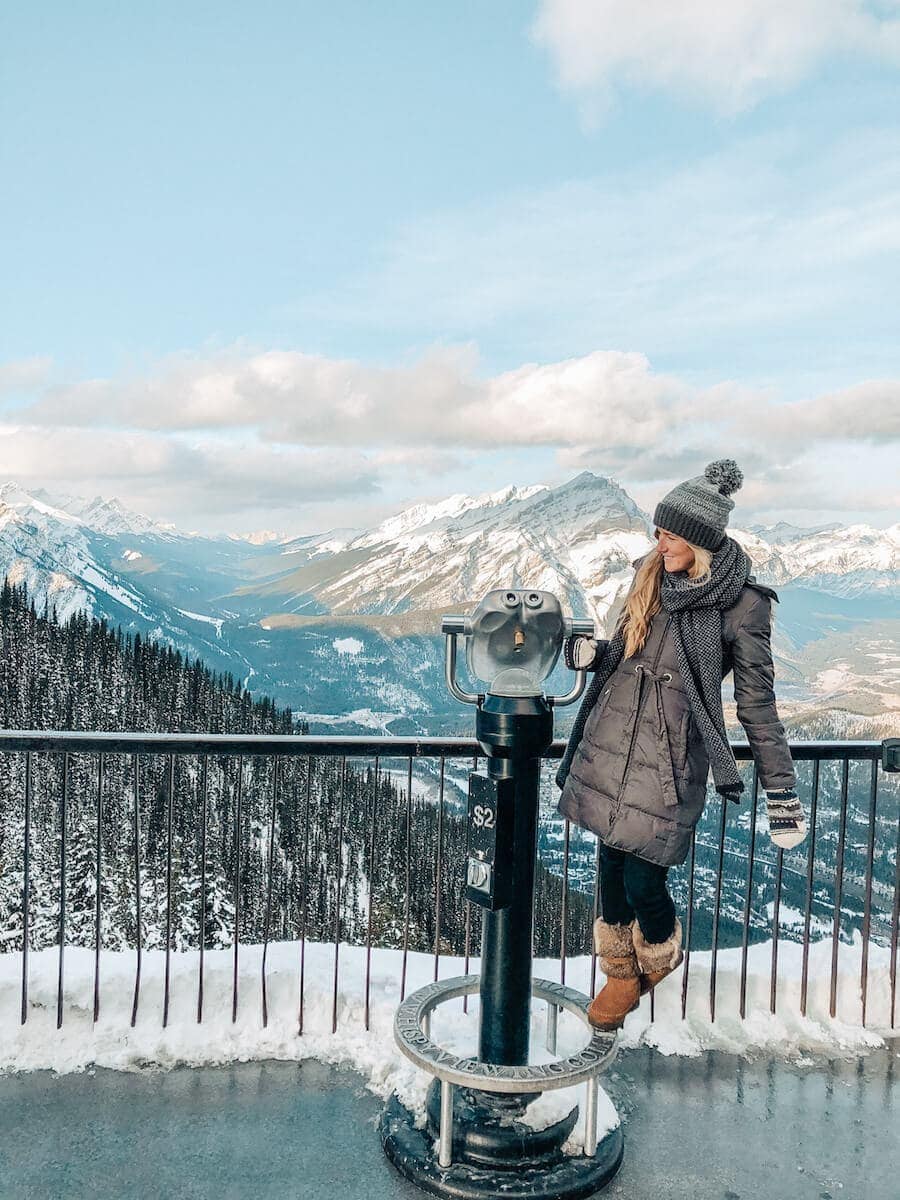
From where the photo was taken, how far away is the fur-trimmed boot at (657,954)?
10.2 feet

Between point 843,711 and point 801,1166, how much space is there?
204 meters

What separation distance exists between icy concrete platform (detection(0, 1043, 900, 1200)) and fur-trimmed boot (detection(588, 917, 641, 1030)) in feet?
1.50

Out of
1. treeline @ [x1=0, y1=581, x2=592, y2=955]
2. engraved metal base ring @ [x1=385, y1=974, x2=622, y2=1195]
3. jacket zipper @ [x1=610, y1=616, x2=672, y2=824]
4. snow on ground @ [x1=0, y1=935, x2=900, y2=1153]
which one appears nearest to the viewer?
engraved metal base ring @ [x1=385, y1=974, x2=622, y2=1195]

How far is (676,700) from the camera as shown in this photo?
2.93 meters

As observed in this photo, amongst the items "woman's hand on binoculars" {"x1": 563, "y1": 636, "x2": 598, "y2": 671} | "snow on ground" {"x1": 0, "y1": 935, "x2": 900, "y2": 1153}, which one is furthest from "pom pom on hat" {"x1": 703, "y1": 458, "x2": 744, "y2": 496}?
"snow on ground" {"x1": 0, "y1": 935, "x2": 900, "y2": 1153}

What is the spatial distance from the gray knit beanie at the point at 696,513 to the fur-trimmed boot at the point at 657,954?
4.40 feet

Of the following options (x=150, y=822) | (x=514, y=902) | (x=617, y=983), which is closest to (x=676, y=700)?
(x=514, y=902)

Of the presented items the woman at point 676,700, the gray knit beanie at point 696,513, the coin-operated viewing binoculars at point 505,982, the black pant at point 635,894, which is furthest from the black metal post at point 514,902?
the gray knit beanie at point 696,513

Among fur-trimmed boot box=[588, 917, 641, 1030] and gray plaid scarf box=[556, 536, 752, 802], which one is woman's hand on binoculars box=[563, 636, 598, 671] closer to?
gray plaid scarf box=[556, 536, 752, 802]

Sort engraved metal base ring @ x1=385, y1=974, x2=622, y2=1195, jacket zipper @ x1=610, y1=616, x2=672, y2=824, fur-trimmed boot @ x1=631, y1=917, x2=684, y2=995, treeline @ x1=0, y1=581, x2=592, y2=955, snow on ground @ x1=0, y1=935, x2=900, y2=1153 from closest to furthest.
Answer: engraved metal base ring @ x1=385, y1=974, x2=622, y2=1195 < jacket zipper @ x1=610, y1=616, x2=672, y2=824 < fur-trimmed boot @ x1=631, y1=917, x2=684, y2=995 < snow on ground @ x1=0, y1=935, x2=900, y2=1153 < treeline @ x1=0, y1=581, x2=592, y2=955

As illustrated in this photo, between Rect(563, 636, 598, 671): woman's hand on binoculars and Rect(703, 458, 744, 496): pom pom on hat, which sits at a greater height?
Rect(703, 458, 744, 496): pom pom on hat

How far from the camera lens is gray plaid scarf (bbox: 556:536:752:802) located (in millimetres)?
2855

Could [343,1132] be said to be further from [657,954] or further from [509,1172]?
[657,954]

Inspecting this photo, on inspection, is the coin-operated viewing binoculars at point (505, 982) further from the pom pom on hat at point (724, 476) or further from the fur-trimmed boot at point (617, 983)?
the pom pom on hat at point (724, 476)
